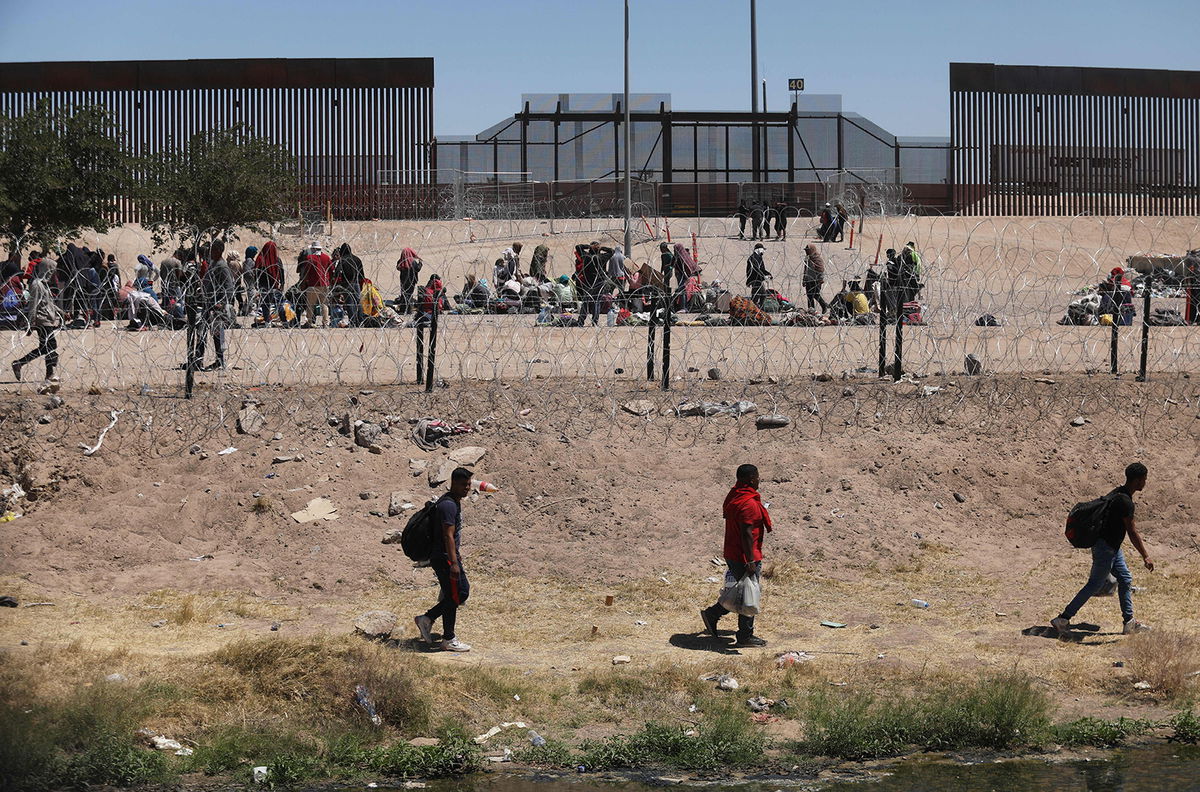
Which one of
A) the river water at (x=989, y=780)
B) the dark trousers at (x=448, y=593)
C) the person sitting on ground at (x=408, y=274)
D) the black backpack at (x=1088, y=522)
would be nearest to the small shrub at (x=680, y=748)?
the river water at (x=989, y=780)

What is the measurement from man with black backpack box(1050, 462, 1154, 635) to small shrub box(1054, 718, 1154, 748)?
148 centimetres

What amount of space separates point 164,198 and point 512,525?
2171 centimetres

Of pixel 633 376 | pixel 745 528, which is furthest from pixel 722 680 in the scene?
pixel 633 376

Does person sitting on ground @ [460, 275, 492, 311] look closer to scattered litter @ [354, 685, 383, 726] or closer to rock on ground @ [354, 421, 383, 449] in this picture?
rock on ground @ [354, 421, 383, 449]

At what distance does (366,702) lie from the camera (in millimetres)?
7969

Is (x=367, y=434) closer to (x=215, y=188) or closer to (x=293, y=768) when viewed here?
(x=293, y=768)

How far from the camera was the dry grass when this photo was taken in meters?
8.48

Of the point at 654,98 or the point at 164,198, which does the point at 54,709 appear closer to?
the point at 164,198

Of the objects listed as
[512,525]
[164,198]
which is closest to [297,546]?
[512,525]

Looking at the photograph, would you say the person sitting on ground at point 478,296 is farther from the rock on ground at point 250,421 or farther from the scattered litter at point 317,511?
the scattered litter at point 317,511

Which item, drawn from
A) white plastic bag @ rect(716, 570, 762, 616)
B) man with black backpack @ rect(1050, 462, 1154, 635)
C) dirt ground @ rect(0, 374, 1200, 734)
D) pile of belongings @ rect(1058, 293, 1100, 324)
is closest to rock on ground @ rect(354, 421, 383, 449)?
dirt ground @ rect(0, 374, 1200, 734)

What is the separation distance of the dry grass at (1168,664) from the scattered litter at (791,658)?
6.77 ft

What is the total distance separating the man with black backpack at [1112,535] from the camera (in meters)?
9.19

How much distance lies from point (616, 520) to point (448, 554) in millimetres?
3565
